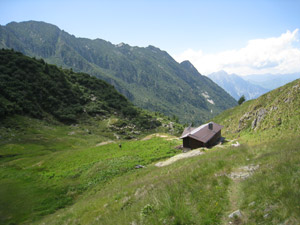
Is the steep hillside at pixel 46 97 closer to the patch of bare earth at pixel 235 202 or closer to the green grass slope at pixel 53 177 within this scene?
the green grass slope at pixel 53 177

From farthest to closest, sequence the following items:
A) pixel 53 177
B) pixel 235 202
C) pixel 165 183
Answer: pixel 53 177
pixel 165 183
pixel 235 202

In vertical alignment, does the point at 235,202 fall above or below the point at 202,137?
above

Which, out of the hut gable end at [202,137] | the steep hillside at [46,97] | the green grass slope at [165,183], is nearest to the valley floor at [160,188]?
the green grass slope at [165,183]

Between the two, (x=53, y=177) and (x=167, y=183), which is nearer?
(x=167, y=183)

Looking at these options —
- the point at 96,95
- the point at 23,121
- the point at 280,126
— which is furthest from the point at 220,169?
the point at 96,95

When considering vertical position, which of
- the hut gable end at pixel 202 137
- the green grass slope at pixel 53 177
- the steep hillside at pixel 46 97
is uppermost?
the steep hillside at pixel 46 97

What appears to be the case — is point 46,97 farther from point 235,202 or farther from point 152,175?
point 235,202

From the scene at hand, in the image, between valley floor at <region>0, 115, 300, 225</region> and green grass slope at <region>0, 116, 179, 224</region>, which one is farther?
green grass slope at <region>0, 116, 179, 224</region>

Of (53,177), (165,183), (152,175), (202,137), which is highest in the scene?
(165,183)

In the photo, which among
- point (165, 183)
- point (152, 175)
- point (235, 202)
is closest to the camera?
point (235, 202)

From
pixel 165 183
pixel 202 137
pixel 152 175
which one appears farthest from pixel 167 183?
pixel 202 137

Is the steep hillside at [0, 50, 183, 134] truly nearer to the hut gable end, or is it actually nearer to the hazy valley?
the hazy valley

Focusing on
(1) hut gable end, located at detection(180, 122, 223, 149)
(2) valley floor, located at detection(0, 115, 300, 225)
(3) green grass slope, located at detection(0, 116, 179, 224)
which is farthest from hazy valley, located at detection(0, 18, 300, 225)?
(1) hut gable end, located at detection(180, 122, 223, 149)

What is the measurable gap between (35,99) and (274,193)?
139460 millimetres
